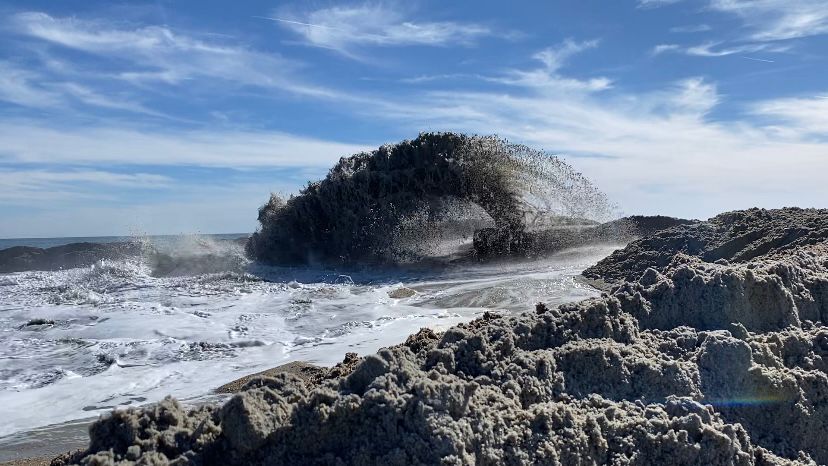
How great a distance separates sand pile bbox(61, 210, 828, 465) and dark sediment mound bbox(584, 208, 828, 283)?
16.8 ft

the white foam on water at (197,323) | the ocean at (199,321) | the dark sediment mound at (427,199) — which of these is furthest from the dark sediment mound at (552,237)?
the white foam on water at (197,323)

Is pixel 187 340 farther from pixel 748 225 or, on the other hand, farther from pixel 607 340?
pixel 748 225

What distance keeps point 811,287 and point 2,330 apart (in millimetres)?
8447

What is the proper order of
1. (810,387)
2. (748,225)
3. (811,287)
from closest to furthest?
(810,387) → (811,287) → (748,225)

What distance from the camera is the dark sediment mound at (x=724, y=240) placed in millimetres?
8602

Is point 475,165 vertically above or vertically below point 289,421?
above

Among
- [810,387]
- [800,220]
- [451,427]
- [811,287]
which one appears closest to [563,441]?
[451,427]

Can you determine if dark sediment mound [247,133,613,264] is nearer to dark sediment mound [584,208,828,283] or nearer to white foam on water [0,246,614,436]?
white foam on water [0,246,614,436]

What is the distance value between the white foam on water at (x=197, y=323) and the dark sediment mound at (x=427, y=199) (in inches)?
83.3

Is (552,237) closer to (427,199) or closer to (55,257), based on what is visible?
(427,199)

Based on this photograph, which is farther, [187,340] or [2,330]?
[2,330]

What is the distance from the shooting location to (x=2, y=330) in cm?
757

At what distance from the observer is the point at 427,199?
1539 cm

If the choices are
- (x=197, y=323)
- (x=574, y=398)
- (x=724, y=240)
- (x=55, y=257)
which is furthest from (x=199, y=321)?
(x=55, y=257)
